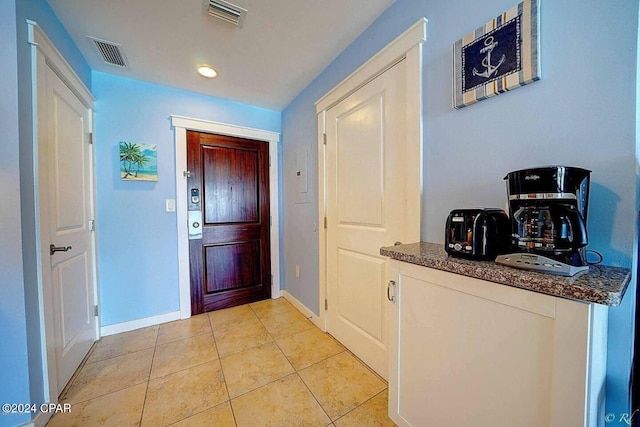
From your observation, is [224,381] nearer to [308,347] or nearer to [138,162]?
[308,347]

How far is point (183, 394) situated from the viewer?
55.1 inches

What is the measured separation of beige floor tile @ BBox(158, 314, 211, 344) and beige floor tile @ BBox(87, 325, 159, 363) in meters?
0.06

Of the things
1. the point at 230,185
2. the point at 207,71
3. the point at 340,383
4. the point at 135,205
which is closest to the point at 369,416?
the point at 340,383

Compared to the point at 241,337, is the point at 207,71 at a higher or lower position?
higher

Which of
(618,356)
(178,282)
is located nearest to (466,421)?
(618,356)

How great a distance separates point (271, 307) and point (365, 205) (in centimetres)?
172

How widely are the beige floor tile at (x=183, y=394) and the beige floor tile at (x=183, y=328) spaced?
1.73 ft

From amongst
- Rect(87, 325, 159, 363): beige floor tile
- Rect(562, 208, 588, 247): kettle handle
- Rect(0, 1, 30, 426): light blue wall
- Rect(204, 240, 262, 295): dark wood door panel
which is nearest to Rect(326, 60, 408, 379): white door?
Rect(562, 208, 588, 247): kettle handle

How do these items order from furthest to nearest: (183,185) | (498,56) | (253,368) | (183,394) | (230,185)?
(230,185) → (183,185) → (253,368) → (183,394) → (498,56)

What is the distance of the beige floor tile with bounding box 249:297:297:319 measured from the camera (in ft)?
8.14

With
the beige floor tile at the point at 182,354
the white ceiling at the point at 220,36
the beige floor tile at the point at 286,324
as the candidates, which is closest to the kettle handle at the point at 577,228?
the white ceiling at the point at 220,36

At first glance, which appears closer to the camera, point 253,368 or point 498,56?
point 498,56

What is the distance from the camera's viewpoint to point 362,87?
1.66 m

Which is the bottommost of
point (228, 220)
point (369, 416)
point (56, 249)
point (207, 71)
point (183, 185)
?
point (369, 416)
